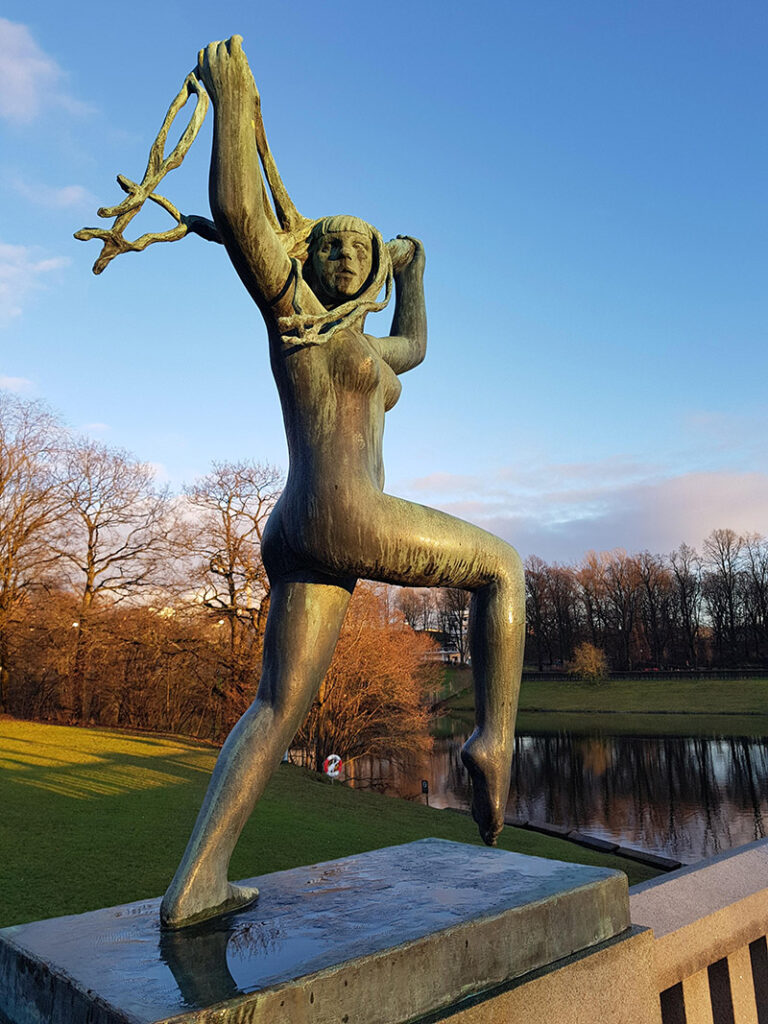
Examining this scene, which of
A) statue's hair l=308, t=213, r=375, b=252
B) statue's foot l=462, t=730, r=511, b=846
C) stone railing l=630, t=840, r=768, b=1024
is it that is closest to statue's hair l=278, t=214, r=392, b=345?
statue's hair l=308, t=213, r=375, b=252

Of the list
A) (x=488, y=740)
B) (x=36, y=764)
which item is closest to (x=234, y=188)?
(x=488, y=740)

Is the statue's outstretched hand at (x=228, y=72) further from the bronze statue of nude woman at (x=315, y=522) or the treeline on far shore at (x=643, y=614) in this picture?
the treeline on far shore at (x=643, y=614)

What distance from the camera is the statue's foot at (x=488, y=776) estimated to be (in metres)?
2.60

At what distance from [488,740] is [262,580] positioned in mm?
22238

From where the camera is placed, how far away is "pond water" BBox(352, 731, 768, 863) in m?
17.7

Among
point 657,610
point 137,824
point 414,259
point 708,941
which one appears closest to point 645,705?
point 657,610

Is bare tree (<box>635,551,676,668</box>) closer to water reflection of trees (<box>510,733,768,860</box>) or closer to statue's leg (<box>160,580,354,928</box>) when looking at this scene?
water reflection of trees (<box>510,733,768,860</box>)

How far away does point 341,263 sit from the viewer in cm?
279

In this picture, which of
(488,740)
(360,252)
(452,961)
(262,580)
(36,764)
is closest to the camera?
(452,961)

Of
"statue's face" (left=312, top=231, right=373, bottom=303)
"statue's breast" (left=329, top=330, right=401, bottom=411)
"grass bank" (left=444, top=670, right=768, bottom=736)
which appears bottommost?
"grass bank" (left=444, top=670, right=768, bottom=736)

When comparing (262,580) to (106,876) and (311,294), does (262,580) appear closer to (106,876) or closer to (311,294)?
(106,876)

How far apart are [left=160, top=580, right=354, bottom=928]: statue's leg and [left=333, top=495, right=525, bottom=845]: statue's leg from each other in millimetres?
273

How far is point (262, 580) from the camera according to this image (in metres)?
24.4

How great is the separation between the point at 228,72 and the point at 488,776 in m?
2.49
